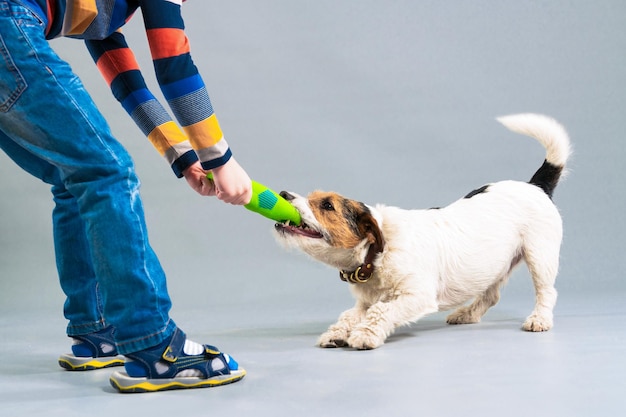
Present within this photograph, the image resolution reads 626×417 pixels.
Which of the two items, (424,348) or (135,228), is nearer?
(135,228)

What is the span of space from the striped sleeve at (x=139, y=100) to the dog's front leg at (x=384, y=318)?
110cm

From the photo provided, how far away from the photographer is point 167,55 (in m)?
2.37

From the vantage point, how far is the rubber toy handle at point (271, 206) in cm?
314

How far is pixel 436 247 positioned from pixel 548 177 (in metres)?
0.89

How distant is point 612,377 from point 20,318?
133 inches

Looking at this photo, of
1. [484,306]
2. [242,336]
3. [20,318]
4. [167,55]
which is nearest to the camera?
[167,55]

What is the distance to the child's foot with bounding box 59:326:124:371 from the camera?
313 centimetres

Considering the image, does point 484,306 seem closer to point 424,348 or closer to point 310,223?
point 424,348

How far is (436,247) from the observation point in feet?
12.5

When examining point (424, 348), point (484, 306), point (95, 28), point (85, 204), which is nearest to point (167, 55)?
point (95, 28)

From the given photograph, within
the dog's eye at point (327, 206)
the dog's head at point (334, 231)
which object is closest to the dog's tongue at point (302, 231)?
the dog's head at point (334, 231)

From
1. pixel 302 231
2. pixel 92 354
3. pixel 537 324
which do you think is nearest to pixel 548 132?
pixel 537 324

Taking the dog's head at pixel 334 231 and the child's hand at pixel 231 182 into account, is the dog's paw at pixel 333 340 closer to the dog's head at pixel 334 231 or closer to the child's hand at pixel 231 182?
the dog's head at pixel 334 231

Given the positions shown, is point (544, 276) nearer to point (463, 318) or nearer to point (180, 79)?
point (463, 318)
